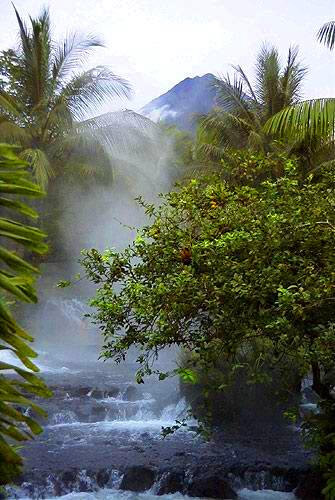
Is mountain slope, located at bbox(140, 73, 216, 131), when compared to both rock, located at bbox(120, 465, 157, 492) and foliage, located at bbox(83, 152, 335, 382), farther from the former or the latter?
foliage, located at bbox(83, 152, 335, 382)

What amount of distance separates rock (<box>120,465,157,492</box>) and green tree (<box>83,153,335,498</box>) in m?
2.95

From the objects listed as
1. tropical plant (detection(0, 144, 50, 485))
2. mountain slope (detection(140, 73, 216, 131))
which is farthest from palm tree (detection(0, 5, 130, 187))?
mountain slope (detection(140, 73, 216, 131))

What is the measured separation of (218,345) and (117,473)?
3.77 meters

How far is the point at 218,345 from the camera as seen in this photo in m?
4.97

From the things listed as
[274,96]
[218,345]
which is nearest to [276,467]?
[218,345]

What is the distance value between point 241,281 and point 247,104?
13209mm

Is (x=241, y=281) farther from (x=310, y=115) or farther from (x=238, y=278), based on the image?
(x=310, y=115)

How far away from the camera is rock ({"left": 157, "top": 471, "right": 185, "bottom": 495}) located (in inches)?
295

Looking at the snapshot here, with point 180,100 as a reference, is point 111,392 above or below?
below

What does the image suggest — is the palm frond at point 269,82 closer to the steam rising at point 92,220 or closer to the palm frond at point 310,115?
the steam rising at point 92,220

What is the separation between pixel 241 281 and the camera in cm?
461

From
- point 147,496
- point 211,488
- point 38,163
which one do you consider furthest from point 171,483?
point 38,163

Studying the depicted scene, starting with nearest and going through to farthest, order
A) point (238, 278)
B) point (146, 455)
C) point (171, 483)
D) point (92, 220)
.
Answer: point (238, 278) → point (171, 483) → point (146, 455) → point (92, 220)

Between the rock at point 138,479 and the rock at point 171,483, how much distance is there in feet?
0.50
